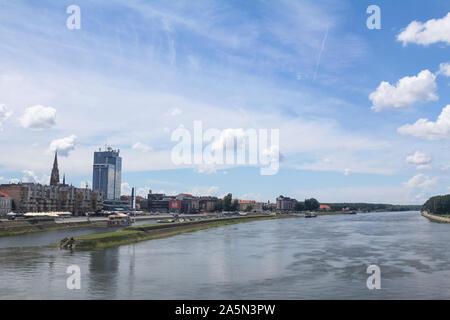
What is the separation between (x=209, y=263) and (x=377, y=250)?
93.7ft

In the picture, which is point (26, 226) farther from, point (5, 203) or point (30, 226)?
point (5, 203)

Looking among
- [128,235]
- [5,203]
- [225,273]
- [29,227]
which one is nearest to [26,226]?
[29,227]

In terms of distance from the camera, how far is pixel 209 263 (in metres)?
51.5

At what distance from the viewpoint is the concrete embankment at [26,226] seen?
86875mm

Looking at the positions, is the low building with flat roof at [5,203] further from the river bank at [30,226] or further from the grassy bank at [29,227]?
the grassy bank at [29,227]

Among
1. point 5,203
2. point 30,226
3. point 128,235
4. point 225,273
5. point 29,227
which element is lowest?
point 225,273

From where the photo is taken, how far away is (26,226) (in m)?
95.0

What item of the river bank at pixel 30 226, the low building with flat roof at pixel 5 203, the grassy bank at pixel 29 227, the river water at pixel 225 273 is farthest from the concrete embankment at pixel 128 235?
the low building with flat roof at pixel 5 203

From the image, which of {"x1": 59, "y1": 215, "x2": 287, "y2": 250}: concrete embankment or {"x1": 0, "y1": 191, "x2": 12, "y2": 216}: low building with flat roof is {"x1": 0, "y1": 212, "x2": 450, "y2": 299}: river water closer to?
{"x1": 59, "y1": 215, "x2": 287, "y2": 250}: concrete embankment

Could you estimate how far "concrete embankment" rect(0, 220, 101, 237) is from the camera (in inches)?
3420

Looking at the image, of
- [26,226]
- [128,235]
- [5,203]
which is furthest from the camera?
[5,203]

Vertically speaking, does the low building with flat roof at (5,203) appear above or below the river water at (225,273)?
above

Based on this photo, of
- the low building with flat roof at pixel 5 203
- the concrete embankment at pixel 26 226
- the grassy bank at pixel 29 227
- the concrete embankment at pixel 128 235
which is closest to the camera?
the concrete embankment at pixel 128 235
